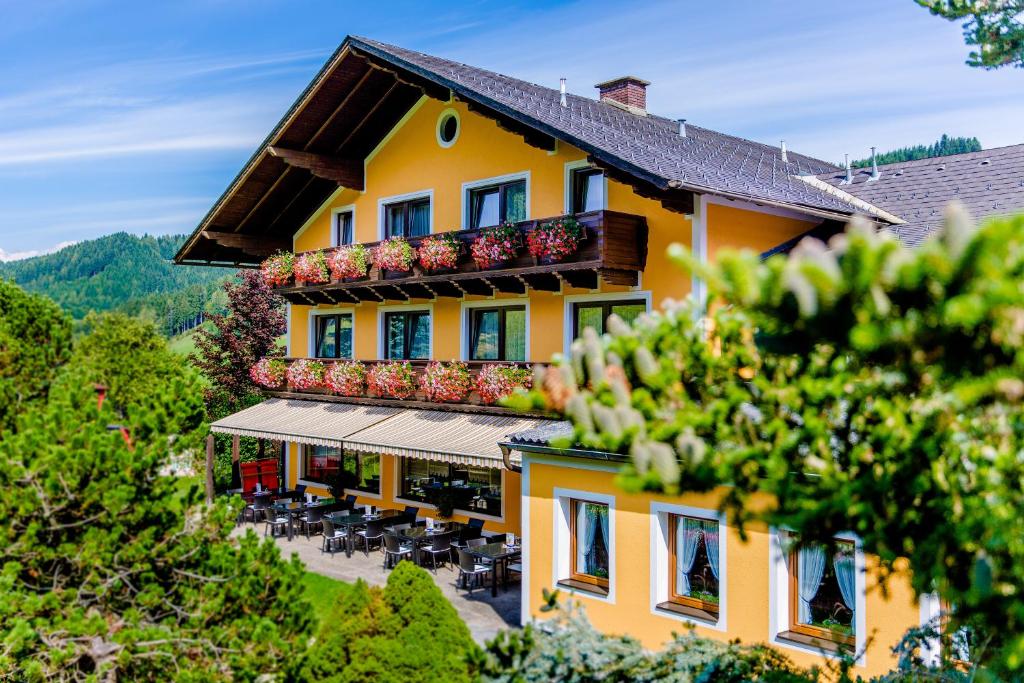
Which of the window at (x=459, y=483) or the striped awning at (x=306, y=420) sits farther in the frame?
the window at (x=459, y=483)

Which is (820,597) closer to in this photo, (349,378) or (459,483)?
(459,483)

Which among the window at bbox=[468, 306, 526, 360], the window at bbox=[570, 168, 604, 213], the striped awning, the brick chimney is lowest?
the striped awning

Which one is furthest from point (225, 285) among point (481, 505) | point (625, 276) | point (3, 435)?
point (3, 435)

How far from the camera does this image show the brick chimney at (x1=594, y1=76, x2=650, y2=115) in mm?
22844

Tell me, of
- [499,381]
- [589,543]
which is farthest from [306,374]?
[589,543]

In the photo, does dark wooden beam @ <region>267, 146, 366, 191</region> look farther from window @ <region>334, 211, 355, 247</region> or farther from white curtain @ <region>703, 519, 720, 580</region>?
white curtain @ <region>703, 519, 720, 580</region>

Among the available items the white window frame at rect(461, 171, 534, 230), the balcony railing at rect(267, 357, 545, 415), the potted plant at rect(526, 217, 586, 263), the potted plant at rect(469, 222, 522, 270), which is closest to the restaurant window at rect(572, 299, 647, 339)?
the balcony railing at rect(267, 357, 545, 415)

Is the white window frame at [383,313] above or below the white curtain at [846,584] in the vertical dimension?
above

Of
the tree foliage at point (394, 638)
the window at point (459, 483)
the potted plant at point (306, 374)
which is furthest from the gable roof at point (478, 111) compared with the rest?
the tree foliage at point (394, 638)

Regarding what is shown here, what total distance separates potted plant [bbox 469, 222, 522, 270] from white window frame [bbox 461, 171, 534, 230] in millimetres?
1371

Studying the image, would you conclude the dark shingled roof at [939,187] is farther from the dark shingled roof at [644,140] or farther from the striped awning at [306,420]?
the striped awning at [306,420]

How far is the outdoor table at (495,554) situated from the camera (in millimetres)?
16406

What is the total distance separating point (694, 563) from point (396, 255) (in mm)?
9979

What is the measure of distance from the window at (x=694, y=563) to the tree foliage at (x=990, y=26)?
7.00 metres
